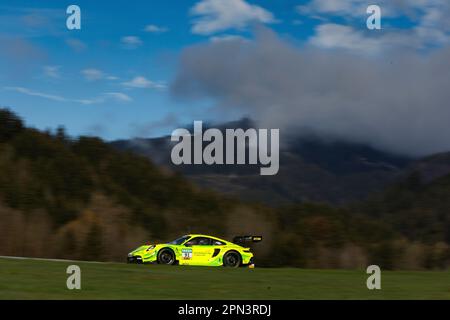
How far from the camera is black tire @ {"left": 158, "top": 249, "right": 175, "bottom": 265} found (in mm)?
21484

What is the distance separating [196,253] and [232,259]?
1.21 metres

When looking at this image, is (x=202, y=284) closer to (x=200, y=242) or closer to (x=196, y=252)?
(x=196, y=252)

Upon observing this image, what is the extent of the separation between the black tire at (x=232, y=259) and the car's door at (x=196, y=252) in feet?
1.67

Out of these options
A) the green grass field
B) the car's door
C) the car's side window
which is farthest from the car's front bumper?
the green grass field

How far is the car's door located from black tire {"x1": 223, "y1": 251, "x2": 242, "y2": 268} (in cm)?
51

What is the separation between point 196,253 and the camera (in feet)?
72.1

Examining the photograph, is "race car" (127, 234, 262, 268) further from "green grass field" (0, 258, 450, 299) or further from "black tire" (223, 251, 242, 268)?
"green grass field" (0, 258, 450, 299)

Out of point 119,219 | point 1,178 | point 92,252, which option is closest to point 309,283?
point 92,252

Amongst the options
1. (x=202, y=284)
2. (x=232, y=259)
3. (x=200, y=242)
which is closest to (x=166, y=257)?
(x=200, y=242)

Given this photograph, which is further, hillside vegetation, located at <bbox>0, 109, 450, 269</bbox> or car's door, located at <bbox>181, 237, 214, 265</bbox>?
hillside vegetation, located at <bbox>0, 109, 450, 269</bbox>

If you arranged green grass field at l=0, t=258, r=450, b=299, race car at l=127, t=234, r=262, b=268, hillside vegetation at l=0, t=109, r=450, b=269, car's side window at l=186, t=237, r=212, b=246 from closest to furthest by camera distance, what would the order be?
green grass field at l=0, t=258, r=450, b=299 < race car at l=127, t=234, r=262, b=268 < car's side window at l=186, t=237, r=212, b=246 < hillside vegetation at l=0, t=109, r=450, b=269

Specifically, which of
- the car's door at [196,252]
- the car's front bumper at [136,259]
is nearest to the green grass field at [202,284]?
the car's front bumper at [136,259]

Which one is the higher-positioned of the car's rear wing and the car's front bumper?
→ the car's rear wing
